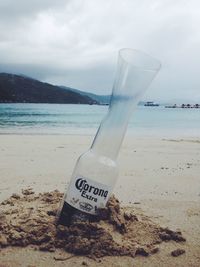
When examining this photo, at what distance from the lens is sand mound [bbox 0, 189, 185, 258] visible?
224 centimetres

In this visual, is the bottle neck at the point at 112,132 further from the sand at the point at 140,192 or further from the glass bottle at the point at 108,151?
the sand at the point at 140,192

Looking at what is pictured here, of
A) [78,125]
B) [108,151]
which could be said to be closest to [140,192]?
[108,151]

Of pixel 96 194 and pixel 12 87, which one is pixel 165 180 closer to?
pixel 96 194

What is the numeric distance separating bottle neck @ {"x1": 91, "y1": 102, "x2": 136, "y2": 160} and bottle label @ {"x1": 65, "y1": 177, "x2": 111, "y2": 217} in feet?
0.70

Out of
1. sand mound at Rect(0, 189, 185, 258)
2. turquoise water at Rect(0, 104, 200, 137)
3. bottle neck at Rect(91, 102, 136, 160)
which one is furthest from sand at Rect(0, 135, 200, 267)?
turquoise water at Rect(0, 104, 200, 137)

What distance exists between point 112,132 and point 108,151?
118 millimetres

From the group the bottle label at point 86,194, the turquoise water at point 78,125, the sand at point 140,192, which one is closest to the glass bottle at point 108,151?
the bottle label at point 86,194

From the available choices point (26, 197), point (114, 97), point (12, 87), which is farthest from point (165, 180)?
point (12, 87)

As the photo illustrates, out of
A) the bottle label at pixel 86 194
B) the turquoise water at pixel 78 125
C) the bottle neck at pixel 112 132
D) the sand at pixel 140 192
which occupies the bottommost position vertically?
the turquoise water at pixel 78 125

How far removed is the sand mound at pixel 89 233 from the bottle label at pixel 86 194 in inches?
3.4

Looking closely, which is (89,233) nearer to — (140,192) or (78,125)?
(140,192)

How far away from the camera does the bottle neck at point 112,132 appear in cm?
242

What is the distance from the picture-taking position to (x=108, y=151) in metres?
2.43

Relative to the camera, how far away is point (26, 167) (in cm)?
482
